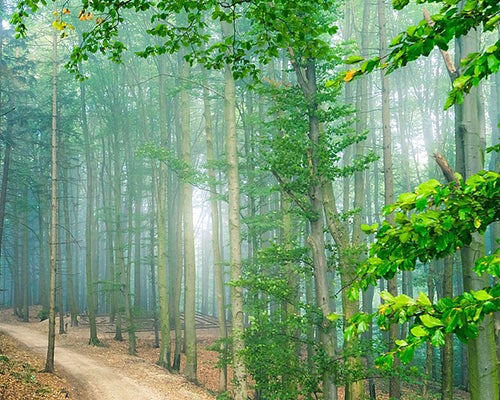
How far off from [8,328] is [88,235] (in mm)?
7068

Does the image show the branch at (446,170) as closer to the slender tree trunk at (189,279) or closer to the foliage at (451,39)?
the foliage at (451,39)

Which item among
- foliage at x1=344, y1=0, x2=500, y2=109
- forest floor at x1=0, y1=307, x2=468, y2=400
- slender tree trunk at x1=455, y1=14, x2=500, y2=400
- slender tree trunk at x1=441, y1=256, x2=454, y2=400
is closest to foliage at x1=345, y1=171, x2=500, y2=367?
foliage at x1=344, y1=0, x2=500, y2=109

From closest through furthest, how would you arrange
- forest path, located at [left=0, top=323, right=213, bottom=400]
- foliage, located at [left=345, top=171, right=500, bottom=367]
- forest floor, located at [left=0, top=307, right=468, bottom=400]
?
foliage, located at [left=345, top=171, right=500, bottom=367] → forest floor, located at [left=0, top=307, right=468, bottom=400] → forest path, located at [left=0, top=323, right=213, bottom=400]

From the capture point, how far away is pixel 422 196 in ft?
7.16

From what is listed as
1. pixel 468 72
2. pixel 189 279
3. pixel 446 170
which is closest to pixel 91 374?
pixel 189 279

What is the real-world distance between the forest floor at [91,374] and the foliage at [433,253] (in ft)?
37.1

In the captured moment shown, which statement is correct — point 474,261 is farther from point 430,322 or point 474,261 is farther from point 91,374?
point 91,374

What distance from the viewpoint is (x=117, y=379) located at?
1495 cm

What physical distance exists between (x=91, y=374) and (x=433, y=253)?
1544cm

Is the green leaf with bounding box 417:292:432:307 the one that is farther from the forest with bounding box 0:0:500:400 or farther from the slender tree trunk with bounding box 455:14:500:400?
the slender tree trunk with bounding box 455:14:500:400

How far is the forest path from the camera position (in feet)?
Answer: 44.0

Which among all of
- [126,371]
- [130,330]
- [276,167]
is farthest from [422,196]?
[130,330]

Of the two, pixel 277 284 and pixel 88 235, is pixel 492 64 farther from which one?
pixel 88 235

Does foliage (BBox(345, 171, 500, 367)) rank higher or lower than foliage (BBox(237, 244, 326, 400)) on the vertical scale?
higher
